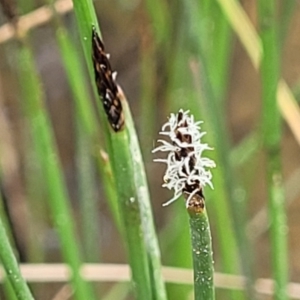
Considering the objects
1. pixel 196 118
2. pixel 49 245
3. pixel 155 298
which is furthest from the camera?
pixel 49 245

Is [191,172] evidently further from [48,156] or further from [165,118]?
[165,118]

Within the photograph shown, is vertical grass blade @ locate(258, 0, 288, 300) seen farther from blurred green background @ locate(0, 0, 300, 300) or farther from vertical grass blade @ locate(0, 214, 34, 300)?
vertical grass blade @ locate(0, 214, 34, 300)

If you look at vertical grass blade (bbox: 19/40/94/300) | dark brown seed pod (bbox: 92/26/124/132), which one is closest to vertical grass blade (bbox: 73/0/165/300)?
dark brown seed pod (bbox: 92/26/124/132)

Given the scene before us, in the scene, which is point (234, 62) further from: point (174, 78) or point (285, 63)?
point (174, 78)

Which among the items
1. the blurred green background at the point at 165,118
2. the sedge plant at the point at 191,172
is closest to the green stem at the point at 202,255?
the sedge plant at the point at 191,172

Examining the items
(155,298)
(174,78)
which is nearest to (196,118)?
(174,78)

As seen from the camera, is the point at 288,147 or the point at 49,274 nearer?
the point at 49,274

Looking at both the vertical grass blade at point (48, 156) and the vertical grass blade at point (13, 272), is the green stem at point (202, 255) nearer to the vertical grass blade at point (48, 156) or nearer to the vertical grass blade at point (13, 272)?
the vertical grass blade at point (13, 272)

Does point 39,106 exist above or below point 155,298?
above
